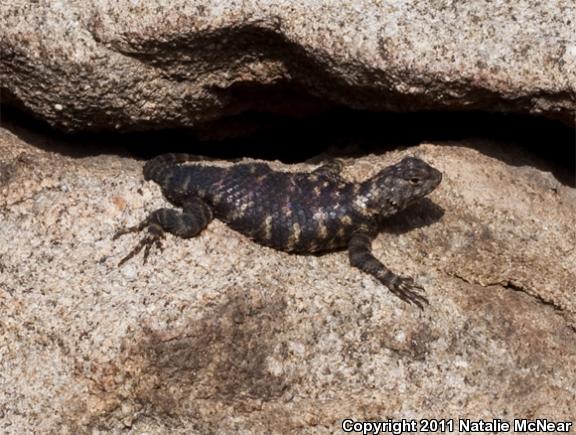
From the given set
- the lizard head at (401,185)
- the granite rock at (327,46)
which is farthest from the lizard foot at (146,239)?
the lizard head at (401,185)

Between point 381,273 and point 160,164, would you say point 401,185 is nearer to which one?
point 381,273

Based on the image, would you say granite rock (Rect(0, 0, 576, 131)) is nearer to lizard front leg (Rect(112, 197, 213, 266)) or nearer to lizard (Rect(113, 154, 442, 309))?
lizard (Rect(113, 154, 442, 309))

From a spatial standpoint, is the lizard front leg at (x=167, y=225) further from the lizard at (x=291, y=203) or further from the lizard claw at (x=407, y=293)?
the lizard claw at (x=407, y=293)

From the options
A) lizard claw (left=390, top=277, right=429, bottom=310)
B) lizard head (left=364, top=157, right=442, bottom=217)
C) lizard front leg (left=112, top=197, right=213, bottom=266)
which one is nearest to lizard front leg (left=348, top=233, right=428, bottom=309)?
lizard claw (left=390, top=277, right=429, bottom=310)

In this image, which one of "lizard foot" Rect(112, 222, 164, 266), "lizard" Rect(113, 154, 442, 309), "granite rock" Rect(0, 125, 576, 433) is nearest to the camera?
"granite rock" Rect(0, 125, 576, 433)

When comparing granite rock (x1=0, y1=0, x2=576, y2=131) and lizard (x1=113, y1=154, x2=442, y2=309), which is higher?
granite rock (x1=0, y1=0, x2=576, y2=131)

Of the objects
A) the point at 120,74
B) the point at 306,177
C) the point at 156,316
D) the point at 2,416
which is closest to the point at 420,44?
the point at 306,177
